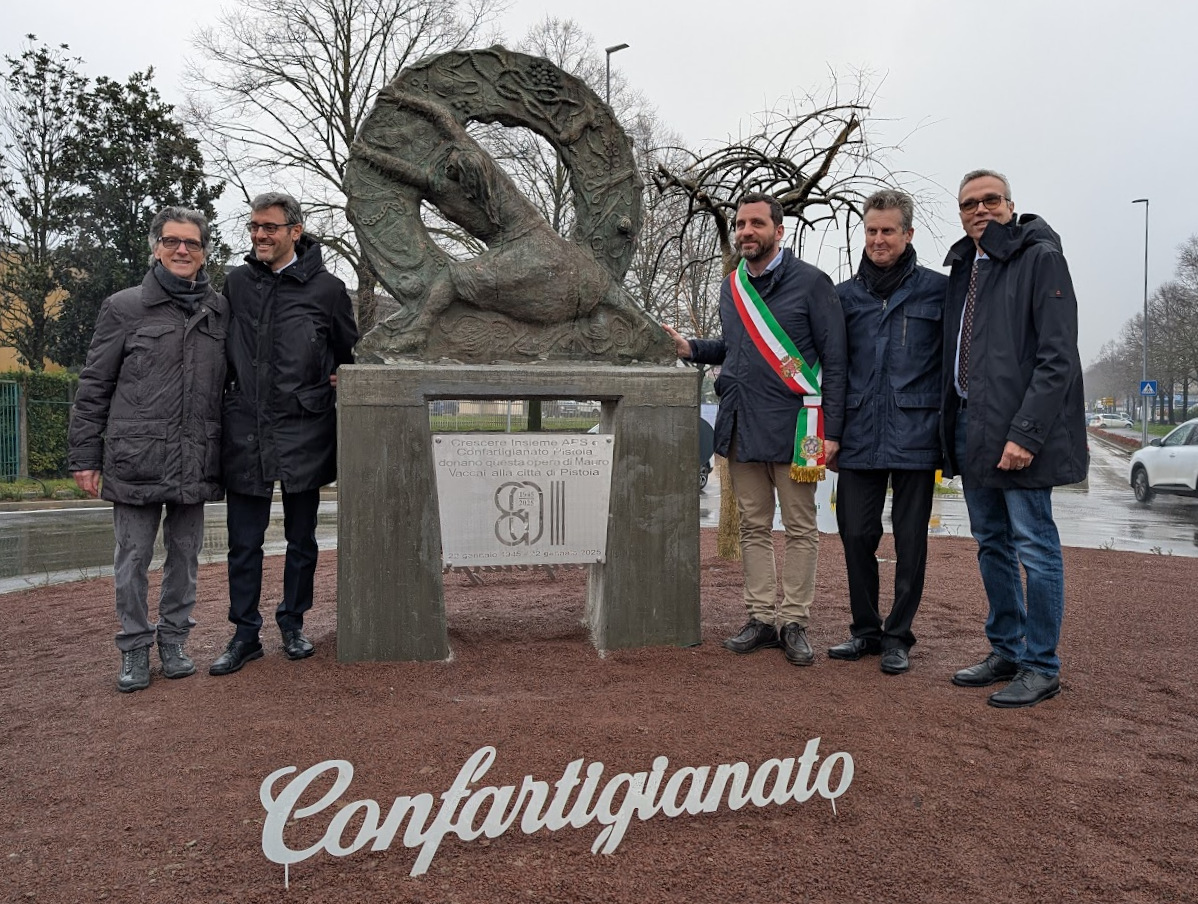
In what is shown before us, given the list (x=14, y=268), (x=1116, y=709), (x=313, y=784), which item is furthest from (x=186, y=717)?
(x=14, y=268)

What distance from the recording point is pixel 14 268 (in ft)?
68.3

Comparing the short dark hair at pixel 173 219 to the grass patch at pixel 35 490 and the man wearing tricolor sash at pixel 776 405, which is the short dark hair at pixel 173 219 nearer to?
the man wearing tricolor sash at pixel 776 405

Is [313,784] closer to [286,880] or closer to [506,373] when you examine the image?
[286,880]

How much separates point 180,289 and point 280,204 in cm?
61

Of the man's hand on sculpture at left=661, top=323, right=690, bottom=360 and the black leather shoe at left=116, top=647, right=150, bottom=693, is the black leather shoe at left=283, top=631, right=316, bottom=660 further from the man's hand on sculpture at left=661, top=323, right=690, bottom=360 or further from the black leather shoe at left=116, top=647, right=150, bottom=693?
the man's hand on sculpture at left=661, top=323, right=690, bottom=360

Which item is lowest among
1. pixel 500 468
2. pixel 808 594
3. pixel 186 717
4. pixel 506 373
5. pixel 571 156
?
pixel 186 717

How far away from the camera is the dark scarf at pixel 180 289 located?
427cm

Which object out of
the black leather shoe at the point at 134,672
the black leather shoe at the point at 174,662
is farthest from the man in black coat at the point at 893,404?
the black leather shoe at the point at 134,672

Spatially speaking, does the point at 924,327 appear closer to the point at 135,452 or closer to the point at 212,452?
the point at 212,452

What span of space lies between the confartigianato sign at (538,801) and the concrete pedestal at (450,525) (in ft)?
4.45

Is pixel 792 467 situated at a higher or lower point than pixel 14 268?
lower

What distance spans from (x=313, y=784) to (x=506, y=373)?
2.16 metres

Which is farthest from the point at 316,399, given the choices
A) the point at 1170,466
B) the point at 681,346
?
the point at 1170,466

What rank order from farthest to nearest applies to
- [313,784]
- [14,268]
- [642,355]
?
[14,268] < [642,355] < [313,784]
